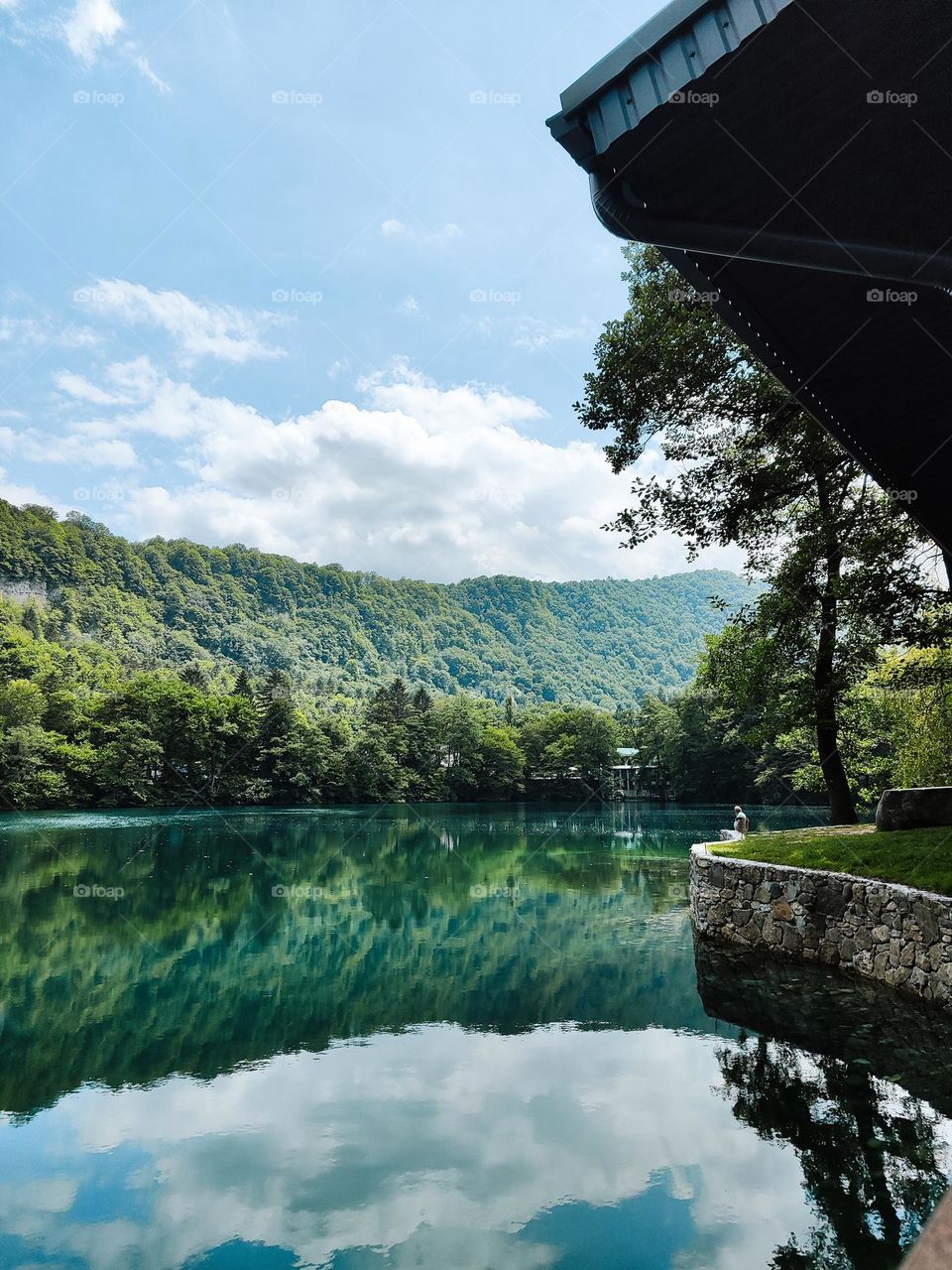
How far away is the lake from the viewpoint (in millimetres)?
Result: 4164

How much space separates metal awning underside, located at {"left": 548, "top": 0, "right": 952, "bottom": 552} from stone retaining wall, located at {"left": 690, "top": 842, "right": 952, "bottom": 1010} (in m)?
5.23

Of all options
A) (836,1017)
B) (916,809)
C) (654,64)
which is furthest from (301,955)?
(654,64)

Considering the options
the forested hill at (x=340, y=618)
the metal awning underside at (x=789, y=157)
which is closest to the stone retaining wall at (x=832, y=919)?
the metal awning underside at (x=789, y=157)

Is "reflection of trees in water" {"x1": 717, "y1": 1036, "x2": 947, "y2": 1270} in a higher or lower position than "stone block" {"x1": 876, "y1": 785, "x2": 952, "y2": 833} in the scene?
lower

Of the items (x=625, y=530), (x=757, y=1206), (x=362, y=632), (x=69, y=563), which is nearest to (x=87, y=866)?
(x=625, y=530)

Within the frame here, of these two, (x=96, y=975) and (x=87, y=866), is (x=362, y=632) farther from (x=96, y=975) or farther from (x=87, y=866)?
(x=96, y=975)

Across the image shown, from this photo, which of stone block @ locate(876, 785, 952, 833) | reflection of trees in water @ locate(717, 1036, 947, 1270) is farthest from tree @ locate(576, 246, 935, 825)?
reflection of trees in water @ locate(717, 1036, 947, 1270)

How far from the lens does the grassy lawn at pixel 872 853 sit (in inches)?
318

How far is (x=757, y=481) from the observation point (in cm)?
1088

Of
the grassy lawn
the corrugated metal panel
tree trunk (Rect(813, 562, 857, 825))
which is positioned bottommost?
the grassy lawn

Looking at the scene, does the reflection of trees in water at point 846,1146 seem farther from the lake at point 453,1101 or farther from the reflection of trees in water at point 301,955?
the reflection of trees in water at point 301,955

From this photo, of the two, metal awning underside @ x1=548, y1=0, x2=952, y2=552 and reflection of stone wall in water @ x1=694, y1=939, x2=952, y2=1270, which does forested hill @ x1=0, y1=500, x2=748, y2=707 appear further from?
metal awning underside @ x1=548, y1=0, x2=952, y2=552

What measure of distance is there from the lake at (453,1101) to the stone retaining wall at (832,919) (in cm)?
38

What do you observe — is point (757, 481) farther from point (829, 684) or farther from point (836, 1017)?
point (836, 1017)
